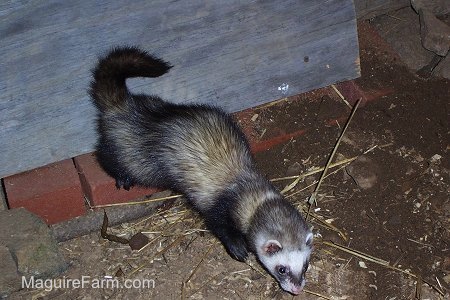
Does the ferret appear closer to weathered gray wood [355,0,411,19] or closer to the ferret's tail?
the ferret's tail

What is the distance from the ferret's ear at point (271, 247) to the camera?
229 centimetres

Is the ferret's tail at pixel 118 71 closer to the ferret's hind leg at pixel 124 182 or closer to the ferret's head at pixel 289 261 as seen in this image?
the ferret's hind leg at pixel 124 182

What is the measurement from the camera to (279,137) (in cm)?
281

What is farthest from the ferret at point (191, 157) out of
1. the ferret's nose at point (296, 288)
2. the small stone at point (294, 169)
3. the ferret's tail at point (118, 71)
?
the small stone at point (294, 169)

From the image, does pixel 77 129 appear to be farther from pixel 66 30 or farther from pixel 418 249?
pixel 418 249

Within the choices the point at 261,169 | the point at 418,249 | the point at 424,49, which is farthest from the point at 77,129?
the point at 424,49

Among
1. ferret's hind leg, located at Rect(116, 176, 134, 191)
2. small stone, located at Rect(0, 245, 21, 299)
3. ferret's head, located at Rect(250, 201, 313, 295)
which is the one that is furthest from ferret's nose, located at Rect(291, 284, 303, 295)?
small stone, located at Rect(0, 245, 21, 299)

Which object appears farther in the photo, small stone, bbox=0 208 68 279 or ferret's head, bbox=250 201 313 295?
small stone, bbox=0 208 68 279

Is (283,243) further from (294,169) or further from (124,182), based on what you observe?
(124,182)

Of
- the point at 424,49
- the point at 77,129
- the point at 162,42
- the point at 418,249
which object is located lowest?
the point at 418,249

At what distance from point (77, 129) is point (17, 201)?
358 mm

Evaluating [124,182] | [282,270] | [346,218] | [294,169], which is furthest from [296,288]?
[124,182]

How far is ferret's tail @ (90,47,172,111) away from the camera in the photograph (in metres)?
2.32

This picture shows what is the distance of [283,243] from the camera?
7.61 feet
